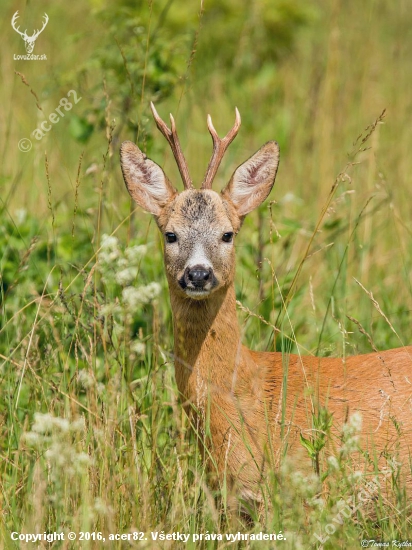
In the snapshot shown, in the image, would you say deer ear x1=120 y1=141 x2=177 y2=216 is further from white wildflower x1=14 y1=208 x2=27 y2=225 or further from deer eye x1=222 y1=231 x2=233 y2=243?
white wildflower x1=14 y1=208 x2=27 y2=225

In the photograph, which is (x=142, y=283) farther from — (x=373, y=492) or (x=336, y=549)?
→ (x=336, y=549)

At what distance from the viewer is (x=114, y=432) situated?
Result: 3277mm

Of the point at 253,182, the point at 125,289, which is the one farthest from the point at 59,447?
the point at 253,182

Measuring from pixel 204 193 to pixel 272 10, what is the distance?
4915mm

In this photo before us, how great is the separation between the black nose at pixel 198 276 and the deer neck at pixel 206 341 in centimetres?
21

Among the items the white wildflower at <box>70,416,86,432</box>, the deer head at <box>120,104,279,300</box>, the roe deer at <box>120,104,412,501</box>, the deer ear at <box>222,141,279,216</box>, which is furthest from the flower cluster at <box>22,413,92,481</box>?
the deer ear at <box>222,141,279,216</box>

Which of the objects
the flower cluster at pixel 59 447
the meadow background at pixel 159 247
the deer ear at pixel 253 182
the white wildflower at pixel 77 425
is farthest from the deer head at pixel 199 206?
the flower cluster at pixel 59 447

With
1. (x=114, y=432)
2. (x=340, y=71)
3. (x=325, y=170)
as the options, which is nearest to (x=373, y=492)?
(x=114, y=432)

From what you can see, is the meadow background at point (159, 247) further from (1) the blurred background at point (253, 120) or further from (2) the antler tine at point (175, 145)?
(2) the antler tine at point (175, 145)

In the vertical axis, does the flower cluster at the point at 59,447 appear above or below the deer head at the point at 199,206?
below

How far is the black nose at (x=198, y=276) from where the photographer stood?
3.43 meters

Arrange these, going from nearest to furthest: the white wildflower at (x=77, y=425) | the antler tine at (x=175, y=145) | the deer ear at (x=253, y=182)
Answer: the white wildflower at (x=77, y=425)
the antler tine at (x=175, y=145)
the deer ear at (x=253, y=182)

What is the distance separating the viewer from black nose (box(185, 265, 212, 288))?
3.43m

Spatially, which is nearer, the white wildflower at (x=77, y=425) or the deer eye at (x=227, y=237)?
the white wildflower at (x=77, y=425)
